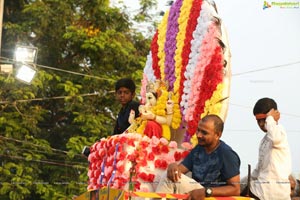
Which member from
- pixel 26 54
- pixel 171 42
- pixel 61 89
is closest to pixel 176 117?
pixel 171 42

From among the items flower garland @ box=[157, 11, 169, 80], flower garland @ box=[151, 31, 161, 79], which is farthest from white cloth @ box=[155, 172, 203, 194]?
flower garland @ box=[151, 31, 161, 79]

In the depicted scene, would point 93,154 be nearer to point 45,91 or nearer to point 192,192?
point 192,192

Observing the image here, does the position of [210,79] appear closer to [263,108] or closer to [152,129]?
[152,129]

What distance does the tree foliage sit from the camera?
1614 cm

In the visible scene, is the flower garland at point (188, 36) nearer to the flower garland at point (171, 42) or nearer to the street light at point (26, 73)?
the flower garland at point (171, 42)

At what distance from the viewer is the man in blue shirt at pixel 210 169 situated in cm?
616

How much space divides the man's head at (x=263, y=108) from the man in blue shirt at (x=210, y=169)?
1.23 ft

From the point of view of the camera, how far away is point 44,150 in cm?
1662

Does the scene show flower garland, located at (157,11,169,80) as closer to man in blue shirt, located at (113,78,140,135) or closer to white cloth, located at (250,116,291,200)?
man in blue shirt, located at (113,78,140,135)

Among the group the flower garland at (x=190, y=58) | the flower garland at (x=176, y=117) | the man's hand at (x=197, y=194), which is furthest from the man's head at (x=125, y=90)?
the man's hand at (x=197, y=194)

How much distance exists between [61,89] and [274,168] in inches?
444

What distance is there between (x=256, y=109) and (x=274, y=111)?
170 mm

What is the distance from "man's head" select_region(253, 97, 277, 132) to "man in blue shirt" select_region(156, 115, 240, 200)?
0.37m

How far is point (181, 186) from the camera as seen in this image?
6215 millimetres
